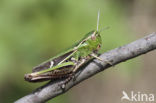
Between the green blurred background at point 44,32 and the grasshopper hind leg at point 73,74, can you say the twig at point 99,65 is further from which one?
the green blurred background at point 44,32

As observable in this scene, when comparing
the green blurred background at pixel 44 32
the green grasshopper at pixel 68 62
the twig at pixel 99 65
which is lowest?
the twig at pixel 99 65

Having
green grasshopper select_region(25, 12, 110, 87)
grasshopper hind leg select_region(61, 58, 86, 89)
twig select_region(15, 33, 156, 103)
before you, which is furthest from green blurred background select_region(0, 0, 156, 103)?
twig select_region(15, 33, 156, 103)

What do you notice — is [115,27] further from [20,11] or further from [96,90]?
[96,90]

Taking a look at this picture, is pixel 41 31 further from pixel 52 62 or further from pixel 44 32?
pixel 52 62

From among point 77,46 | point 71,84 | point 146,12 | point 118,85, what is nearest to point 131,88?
point 118,85

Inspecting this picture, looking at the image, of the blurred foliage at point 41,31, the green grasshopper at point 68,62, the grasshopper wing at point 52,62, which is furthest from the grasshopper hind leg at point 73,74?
the blurred foliage at point 41,31

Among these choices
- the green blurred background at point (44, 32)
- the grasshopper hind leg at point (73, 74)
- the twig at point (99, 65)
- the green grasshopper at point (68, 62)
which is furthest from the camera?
the green blurred background at point (44, 32)

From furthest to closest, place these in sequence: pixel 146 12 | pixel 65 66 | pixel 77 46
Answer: pixel 146 12
pixel 77 46
pixel 65 66
